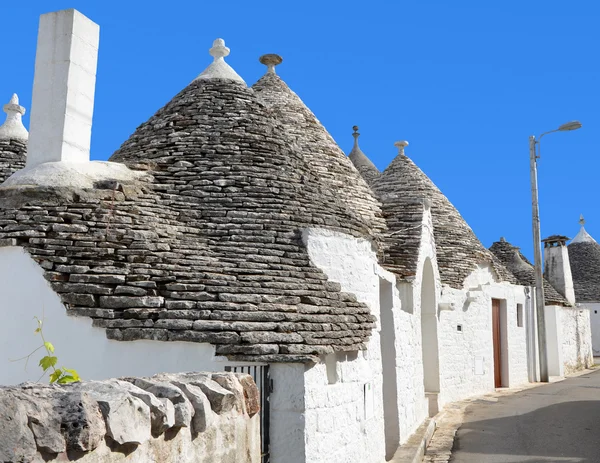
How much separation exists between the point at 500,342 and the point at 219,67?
39.6ft

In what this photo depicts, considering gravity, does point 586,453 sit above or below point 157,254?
below

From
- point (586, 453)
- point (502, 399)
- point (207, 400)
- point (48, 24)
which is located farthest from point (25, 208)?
point (502, 399)

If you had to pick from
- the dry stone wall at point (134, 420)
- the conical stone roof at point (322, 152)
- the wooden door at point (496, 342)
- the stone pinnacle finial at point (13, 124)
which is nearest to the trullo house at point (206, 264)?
the stone pinnacle finial at point (13, 124)

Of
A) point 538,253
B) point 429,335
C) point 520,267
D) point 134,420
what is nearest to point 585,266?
point 520,267

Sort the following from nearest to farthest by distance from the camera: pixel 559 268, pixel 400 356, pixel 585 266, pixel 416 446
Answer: pixel 416 446
pixel 400 356
pixel 559 268
pixel 585 266

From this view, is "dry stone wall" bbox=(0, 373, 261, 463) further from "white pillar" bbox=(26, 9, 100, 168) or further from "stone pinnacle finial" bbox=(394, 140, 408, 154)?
"stone pinnacle finial" bbox=(394, 140, 408, 154)

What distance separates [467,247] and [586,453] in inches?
320

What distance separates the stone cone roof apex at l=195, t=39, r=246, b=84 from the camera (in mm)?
9539

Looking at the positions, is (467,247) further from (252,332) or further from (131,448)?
(131,448)

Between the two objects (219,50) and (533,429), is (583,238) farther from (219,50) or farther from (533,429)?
(219,50)

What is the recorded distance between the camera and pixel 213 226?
24.2 feet

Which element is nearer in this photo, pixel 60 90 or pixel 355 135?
pixel 60 90

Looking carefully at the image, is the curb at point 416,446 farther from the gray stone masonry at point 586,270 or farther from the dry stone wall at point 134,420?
the gray stone masonry at point 586,270

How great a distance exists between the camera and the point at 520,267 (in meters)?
22.6
